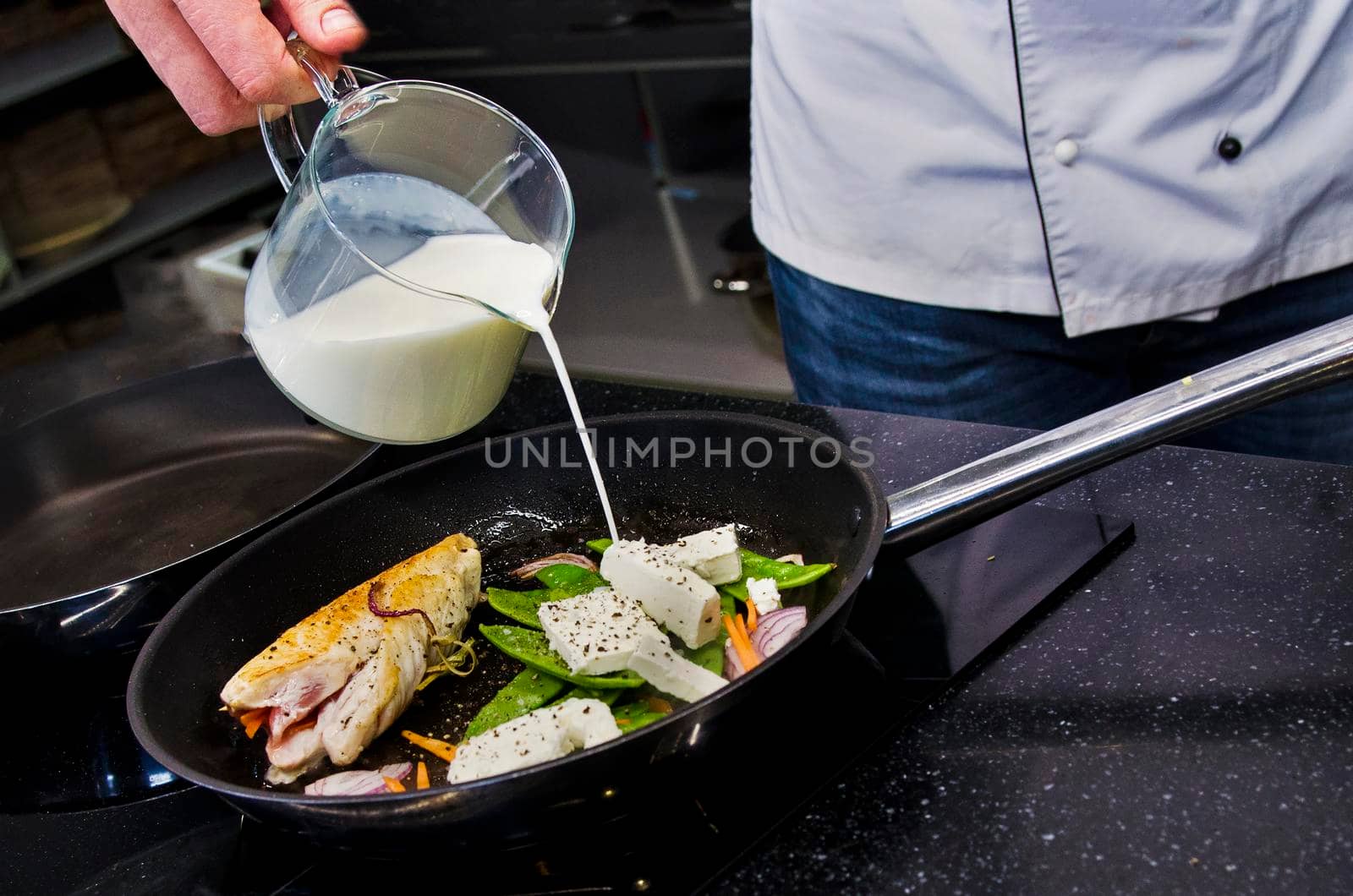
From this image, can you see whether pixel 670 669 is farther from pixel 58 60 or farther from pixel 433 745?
pixel 58 60

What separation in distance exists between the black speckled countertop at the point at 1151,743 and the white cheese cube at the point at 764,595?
145 mm

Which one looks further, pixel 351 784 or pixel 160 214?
pixel 160 214

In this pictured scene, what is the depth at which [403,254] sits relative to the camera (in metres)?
0.85

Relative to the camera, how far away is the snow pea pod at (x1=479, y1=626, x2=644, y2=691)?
816 millimetres

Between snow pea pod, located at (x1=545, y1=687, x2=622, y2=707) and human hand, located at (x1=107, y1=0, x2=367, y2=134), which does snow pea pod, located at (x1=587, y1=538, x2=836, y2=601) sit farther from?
human hand, located at (x1=107, y1=0, x2=367, y2=134)

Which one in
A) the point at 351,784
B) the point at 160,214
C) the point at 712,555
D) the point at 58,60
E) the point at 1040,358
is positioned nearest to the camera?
the point at 351,784

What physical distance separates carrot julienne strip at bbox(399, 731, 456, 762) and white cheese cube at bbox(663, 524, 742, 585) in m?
0.20

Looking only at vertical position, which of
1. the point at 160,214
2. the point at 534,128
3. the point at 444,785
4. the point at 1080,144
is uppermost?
the point at 1080,144

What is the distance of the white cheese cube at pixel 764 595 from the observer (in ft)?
2.85

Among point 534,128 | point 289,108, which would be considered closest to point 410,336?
point 289,108

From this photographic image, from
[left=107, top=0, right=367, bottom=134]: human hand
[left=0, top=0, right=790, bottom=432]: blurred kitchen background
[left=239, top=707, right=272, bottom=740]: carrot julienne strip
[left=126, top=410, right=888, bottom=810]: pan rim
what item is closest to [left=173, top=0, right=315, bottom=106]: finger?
[left=107, top=0, right=367, bottom=134]: human hand

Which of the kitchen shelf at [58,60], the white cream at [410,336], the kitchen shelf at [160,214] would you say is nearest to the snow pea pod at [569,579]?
the white cream at [410,336]

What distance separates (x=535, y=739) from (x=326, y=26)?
504mm

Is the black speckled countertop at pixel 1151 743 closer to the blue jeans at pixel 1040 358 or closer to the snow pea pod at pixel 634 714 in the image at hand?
the snow pea pod at pixel 634 714
